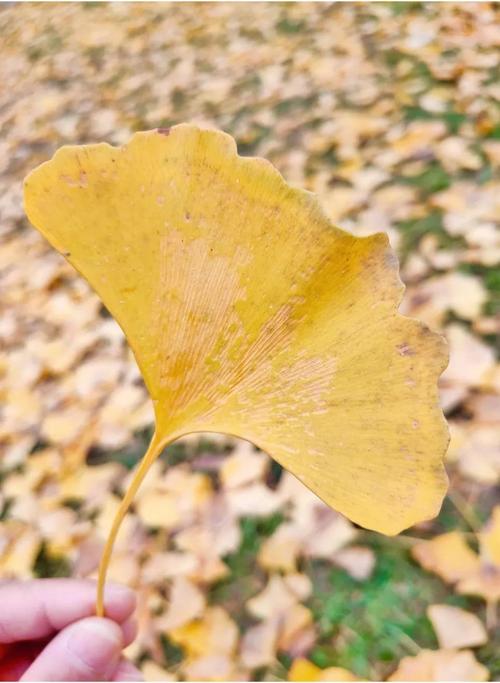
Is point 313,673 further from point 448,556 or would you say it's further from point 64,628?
point 64,628

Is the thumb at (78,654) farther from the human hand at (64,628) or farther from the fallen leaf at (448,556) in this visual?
the fallen leaf at (448,556)

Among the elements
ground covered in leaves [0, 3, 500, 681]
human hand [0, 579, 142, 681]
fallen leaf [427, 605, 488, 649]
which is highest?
human hand [0, 579, 142, 681]

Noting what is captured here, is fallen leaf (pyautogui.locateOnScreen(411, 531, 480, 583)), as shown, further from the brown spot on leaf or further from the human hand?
the brown spot on leaf

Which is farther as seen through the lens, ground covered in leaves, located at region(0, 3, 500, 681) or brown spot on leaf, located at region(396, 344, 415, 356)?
ground covered in leaves, located at region(0, 3, 500, 681)

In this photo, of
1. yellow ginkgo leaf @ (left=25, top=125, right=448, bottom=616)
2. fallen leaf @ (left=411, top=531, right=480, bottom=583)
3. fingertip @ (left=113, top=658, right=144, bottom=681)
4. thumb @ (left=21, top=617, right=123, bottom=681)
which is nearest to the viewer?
yellow ginkgo leaf @ (left=25, top=125, right=448, bottom=616)

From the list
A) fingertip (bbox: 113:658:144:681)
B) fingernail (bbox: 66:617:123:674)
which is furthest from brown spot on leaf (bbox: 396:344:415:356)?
fingertip (bbox: 113:658:144:681)

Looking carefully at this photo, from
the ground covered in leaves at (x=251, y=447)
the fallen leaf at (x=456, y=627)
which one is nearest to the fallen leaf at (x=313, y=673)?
the ground covered in leaves at (x=251, y=447)

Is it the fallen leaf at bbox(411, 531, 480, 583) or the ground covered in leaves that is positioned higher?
the ground covered in leaves
